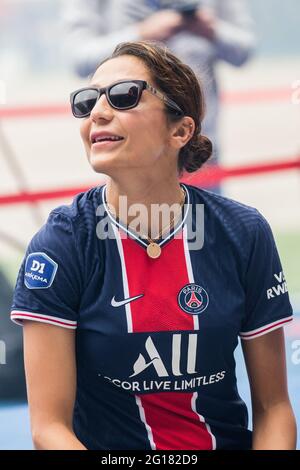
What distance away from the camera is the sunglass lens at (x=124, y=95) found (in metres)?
1.53

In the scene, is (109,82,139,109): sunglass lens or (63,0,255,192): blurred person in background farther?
(63,0,255,192): blurred person in background

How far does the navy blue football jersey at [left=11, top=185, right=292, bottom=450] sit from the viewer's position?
59.2 inches

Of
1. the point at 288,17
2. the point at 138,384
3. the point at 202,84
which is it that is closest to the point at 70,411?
the point at 138,384

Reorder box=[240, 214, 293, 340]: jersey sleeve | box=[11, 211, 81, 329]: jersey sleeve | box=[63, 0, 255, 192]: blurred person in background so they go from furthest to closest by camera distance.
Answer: box=[63, 0, 255, 192]: blurred person in background → box=[240, 214, 293, 340]: jersey sleeve → box=[11, 211, 81, 329]: jersey sleeve

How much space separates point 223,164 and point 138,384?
1.84 metres

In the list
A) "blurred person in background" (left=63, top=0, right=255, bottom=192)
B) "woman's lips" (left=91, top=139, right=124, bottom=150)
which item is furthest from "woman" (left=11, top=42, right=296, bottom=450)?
"blurred person in background" (left=63, top=0, right=255, bottom=192)

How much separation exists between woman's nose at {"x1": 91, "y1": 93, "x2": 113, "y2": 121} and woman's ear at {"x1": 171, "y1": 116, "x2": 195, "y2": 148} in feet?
0.50

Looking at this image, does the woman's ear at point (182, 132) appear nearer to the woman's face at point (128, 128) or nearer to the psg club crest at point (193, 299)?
the woman's face at point (128, 128)

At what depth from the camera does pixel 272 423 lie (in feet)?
5.26

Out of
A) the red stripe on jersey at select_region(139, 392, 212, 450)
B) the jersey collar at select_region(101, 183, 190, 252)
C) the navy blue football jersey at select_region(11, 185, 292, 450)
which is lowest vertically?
the red stripe on jersey at select_region(139, 392, 212, 450)

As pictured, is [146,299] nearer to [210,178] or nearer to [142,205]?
[142,205]

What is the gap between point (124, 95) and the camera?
1526 millimetres

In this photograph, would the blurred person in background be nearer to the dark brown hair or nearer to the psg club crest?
the dark brown hair

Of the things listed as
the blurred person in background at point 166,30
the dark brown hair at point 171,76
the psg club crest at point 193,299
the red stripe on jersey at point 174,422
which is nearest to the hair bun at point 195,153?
the dark brown hair at point 171,76
